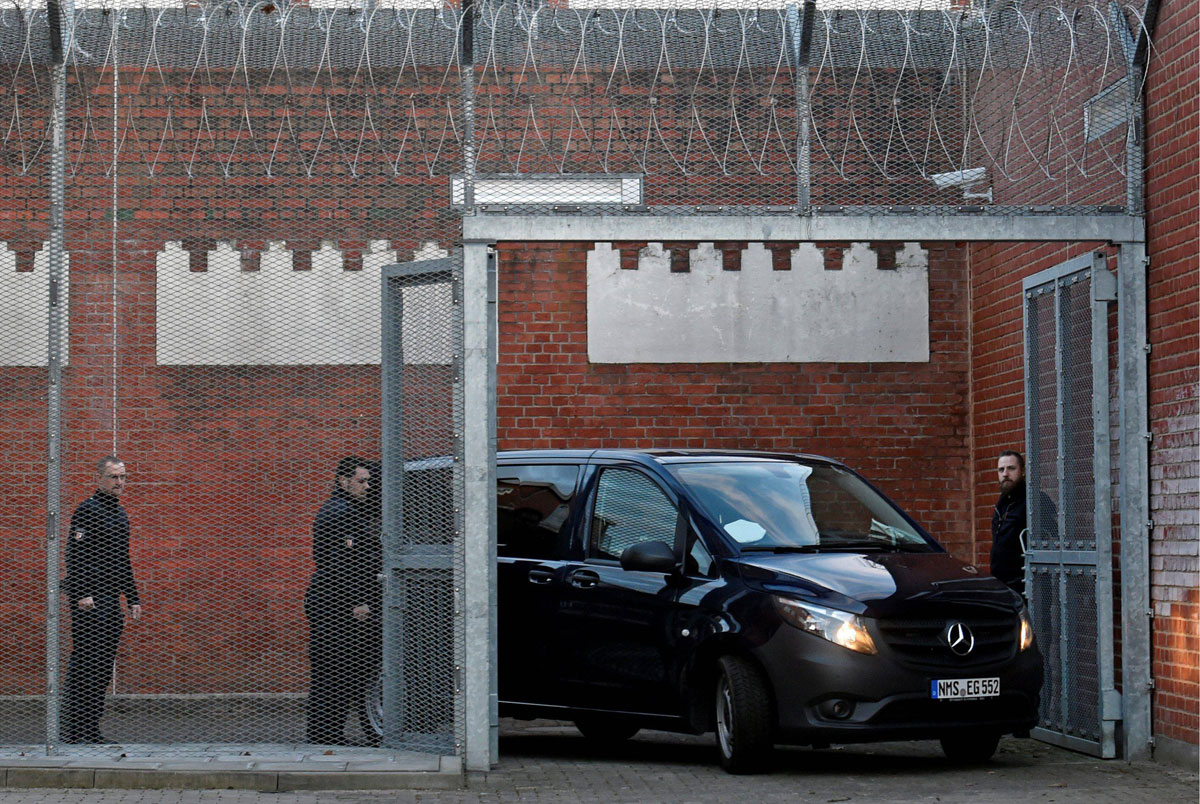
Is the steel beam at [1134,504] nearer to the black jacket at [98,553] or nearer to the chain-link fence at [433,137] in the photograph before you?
the chain-link fence at [433,137]

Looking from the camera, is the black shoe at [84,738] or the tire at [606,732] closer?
the black shoe at [84,738]

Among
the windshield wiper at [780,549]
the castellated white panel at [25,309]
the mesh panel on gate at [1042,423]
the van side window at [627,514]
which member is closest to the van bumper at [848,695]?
the windshield wiper at [780,549]

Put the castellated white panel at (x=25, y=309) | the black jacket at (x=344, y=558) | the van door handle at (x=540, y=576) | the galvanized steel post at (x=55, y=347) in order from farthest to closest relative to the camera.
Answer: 1. the castellated white panel at (x=25, y=309)
2. the van door handle at (x=540, y=576)
3. the black jacket at (x=344, y=558)
4. the galvanized steel post at (x=55, y=347)

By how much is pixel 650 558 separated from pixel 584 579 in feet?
2.40

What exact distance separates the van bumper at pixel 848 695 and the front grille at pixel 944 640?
48 mm

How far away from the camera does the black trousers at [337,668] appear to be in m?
10.1

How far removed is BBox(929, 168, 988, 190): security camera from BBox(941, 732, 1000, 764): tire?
312 cm

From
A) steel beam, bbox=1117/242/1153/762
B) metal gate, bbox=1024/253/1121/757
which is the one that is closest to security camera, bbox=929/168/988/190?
metal gate, bbox=1024/253/1121/757

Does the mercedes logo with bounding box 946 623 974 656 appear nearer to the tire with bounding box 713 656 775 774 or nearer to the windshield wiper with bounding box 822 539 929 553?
the windshield wiper with bounding box 822 539 929 553

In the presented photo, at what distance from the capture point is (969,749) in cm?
1002

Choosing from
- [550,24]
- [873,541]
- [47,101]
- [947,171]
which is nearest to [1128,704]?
[873,541]

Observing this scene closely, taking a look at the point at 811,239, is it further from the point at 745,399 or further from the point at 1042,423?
the point at 745,399

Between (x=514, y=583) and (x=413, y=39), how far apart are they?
328 cm

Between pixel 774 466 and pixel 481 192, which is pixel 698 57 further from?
pixel 774 466
